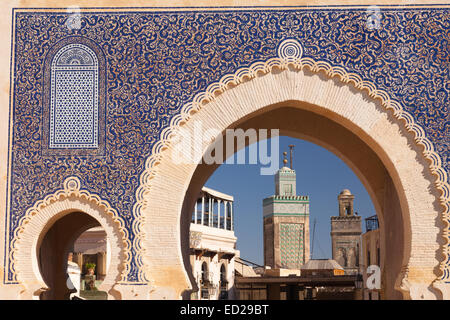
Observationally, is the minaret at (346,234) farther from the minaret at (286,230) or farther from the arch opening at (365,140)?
the arch opening at (365,140)

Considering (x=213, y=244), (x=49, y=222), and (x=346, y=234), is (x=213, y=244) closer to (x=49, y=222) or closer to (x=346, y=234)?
(x=346, y=234)

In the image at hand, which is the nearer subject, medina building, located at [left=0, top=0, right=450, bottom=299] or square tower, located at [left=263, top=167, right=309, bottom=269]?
medina building, located at [left=0, top=0, right=450, bottom=299]

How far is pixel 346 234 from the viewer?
27.8 metres

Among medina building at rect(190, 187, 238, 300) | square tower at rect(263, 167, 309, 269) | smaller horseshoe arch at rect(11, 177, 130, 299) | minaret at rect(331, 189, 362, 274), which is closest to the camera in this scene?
smaller horseshoe arch at rect(11, 177, 130, 299)

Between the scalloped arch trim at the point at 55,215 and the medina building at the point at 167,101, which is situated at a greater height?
the medina building at the point at 167,101

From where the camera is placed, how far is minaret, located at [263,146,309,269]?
2578 centimetres

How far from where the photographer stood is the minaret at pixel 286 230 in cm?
2578

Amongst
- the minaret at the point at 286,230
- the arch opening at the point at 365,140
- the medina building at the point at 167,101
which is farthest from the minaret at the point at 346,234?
the medina building at the point at 167,101

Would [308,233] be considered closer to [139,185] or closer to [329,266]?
[329,266]

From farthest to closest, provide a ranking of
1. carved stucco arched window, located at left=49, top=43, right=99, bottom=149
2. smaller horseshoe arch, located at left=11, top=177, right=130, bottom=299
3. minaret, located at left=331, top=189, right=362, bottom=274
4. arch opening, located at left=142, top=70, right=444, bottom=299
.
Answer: minaret, located at left=331, top=189, right=362, bottom=274
carved stucco arched window, located at left=49, top=43, right=99, bottom=149
smaller horseshoe arch, located at left=11, top=177, right=130, bottom=299
arch opening, located at left=142, top=70, right=444, bottom=299

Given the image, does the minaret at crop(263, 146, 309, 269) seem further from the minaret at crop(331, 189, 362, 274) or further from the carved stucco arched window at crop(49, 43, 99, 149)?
the carved stucco arched window at crop(49, 43, 99, 149)

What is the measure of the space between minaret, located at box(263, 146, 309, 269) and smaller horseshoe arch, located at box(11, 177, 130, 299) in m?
18.8

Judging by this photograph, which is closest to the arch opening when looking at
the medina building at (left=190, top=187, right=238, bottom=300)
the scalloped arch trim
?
the scalloped arch trim

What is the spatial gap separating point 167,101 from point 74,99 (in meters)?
0.90
